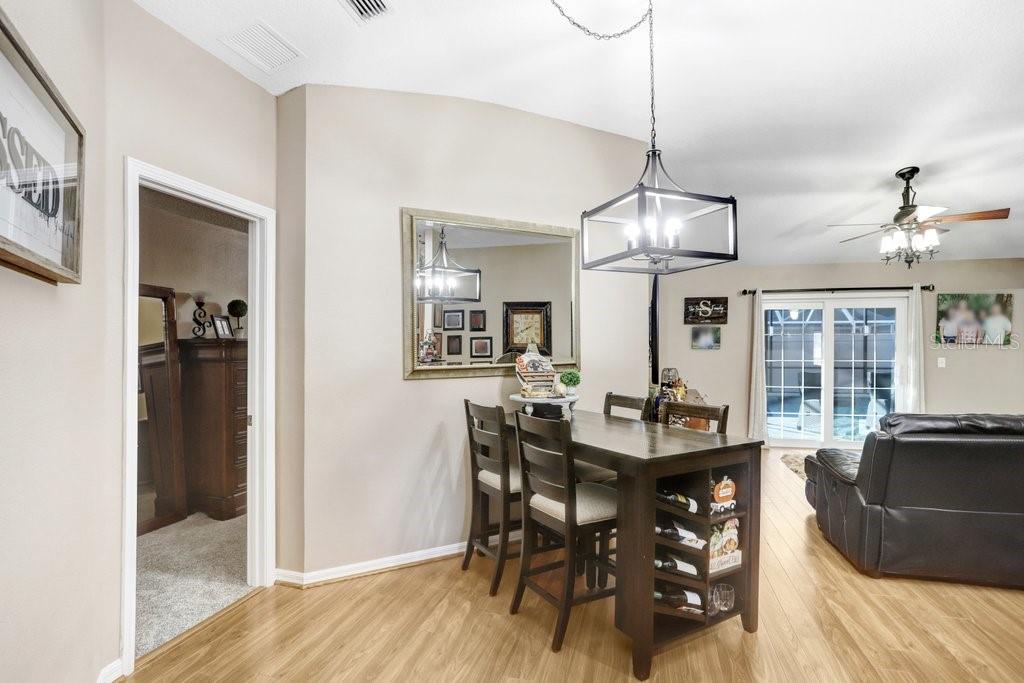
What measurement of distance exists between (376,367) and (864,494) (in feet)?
8.83

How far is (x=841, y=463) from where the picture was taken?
9.86 feet

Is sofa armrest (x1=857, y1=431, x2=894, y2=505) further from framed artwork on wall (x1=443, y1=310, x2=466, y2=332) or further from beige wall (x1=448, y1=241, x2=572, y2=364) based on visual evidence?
framed artwork on wall (x1=443, y1=310, x2=466, y2=332)

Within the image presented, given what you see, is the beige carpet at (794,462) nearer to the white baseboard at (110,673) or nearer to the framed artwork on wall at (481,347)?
the framed artwork on wall at (481,347)

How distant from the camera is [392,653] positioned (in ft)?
6.57

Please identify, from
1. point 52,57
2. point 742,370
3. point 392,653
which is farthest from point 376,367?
point 742,370

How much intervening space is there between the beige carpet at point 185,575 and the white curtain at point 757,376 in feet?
18.2

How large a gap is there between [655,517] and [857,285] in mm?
5646

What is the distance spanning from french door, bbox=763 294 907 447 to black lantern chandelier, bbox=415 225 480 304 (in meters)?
4.69

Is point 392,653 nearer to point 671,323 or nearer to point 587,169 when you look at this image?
point 587,169

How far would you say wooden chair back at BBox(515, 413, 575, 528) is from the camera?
77.2 inches

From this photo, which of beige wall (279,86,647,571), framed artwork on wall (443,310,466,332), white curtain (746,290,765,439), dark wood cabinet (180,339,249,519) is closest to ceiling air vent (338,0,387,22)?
beige wall (279,86,647,571)

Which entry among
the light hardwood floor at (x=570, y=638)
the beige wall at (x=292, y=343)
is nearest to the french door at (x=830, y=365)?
the light hardwood floor at (x=570, y=638)

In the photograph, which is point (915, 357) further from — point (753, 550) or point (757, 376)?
point (753, 550)

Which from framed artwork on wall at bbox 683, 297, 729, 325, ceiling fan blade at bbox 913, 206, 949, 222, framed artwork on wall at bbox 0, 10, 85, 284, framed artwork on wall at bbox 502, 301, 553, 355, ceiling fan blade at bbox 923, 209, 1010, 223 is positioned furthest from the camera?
framed artwork on wall at bbox 683, 297, 729, 325
